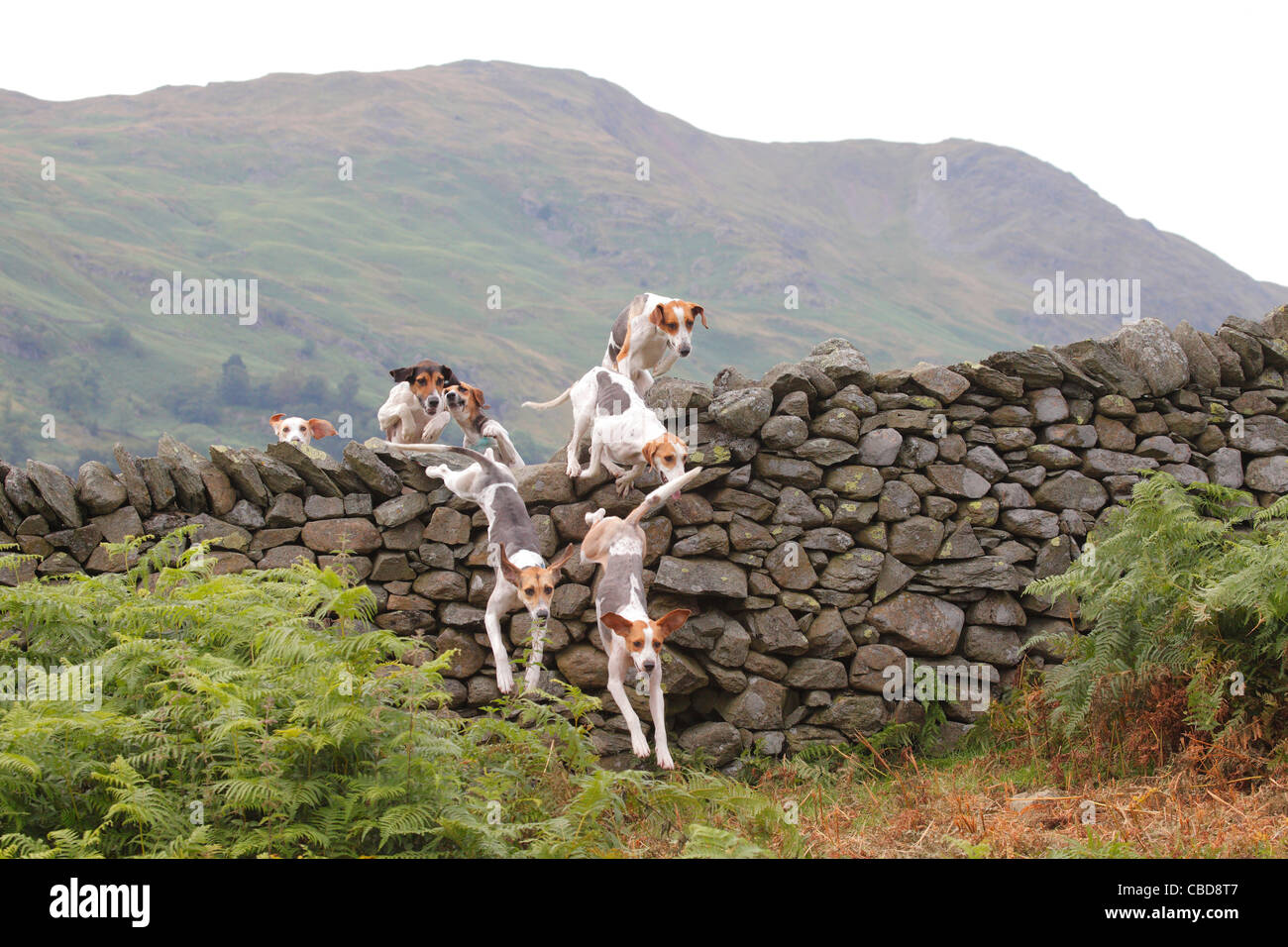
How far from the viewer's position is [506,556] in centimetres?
666

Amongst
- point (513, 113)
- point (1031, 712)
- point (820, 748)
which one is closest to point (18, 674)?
point (820, 748)

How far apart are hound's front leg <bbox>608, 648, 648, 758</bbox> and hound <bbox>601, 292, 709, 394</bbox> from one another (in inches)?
81.0

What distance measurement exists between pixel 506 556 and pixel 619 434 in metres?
1.15

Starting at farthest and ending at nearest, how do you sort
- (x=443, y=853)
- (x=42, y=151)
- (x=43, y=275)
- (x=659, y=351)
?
(x=42, y=151) → (x=43, y=275) → (x=659, y=351) → (x=443, y=853)

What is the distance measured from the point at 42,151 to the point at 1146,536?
3887 inches

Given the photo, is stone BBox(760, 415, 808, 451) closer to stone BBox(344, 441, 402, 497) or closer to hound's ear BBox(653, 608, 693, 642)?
hound's ear BBox(653, 608, 693, 642)

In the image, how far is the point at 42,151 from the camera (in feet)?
287

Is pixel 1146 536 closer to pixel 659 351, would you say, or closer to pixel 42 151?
pixel 659 351

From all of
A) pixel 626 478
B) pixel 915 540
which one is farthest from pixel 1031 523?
pixel 626 478

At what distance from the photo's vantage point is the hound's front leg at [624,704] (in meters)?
6.38

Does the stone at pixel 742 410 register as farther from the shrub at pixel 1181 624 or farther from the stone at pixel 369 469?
the stone at pixel 369 469

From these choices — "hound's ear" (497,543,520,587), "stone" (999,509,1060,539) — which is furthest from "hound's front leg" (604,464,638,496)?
"stone" (999,509,1060,539)

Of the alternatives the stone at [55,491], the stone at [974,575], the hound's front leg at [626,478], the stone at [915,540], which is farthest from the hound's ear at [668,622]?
the stone at [55,491]

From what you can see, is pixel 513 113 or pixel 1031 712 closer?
pixel 1031 712
